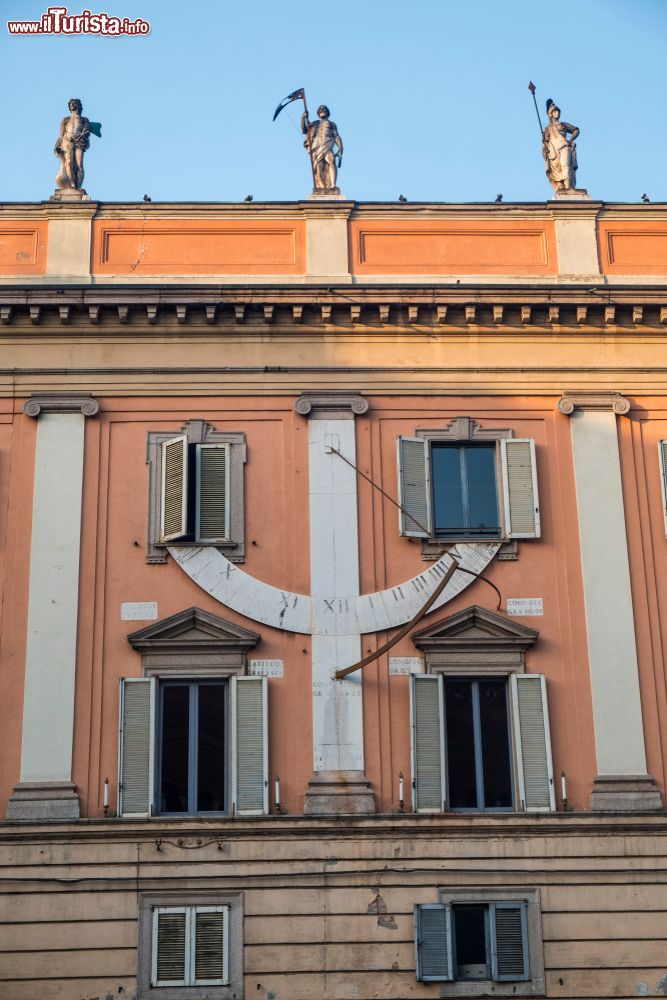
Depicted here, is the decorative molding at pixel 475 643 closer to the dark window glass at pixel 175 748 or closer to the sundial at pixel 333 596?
the sundial at pixel 333 596

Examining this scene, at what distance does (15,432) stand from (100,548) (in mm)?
2313

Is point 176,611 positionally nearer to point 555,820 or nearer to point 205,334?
point 205,334

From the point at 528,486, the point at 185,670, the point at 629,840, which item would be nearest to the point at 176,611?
the point at 185,670

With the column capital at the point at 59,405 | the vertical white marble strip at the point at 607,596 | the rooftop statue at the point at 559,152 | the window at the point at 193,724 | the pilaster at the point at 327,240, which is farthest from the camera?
the rooftop statue at the point at 559,152

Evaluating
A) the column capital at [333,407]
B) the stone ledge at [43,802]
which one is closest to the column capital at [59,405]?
the column capital at [333,407]

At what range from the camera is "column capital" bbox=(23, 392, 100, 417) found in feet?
76.2

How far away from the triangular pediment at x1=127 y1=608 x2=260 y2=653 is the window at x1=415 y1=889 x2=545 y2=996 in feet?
14.8

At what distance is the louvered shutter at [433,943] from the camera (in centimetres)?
2052

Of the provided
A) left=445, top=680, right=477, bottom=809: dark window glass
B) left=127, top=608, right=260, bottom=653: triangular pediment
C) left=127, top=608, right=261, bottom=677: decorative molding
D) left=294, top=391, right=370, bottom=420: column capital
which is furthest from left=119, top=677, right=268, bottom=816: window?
left=294, top=391, right=370, bottom=420: column capital

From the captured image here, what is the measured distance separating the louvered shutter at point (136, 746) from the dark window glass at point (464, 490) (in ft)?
16.4

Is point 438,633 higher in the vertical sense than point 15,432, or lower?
lower

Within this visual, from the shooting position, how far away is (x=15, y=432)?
2322cm

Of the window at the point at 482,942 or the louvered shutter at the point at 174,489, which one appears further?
the louvered shutter at the point at 174,489

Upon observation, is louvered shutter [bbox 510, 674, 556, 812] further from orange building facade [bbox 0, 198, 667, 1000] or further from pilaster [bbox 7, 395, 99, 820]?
pilaster [bbox 7, 395, 99, 820]
